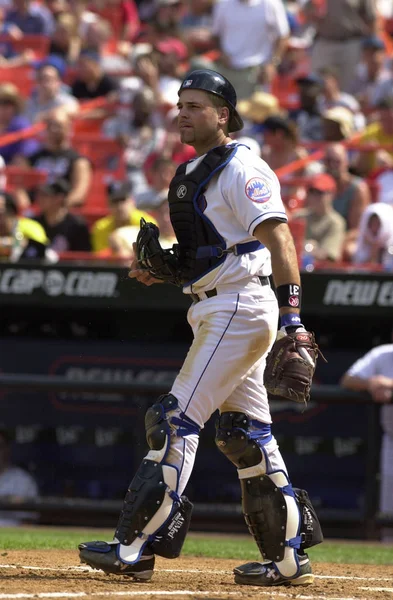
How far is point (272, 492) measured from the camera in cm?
444

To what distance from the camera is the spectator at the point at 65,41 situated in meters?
14.0

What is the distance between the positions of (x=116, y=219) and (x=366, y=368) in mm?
2510

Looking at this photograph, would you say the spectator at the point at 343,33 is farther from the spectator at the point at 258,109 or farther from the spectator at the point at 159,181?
the spectator at the point at 159,181

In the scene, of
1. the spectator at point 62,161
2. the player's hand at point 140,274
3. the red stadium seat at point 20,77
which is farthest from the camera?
the red stadium seat at point 20,77

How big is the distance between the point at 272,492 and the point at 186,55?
9.84 metres

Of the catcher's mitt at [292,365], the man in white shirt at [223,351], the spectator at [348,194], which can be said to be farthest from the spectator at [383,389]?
the catcher's mitt at [292,365]

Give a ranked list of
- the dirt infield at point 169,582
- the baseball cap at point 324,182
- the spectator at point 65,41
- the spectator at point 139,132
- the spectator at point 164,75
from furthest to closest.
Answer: the spectator at point 65,41
the spectator at point 164,75
the spectator at point 139,132
the baseball cap at point 324,182
the dirt infield at point 169,582

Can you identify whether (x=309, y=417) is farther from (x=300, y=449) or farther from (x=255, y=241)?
(x=255, y=241)

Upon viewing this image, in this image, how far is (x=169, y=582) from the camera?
14.9 feet

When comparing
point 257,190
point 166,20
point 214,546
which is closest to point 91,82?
point 166,20

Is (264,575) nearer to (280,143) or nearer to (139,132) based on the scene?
(280,143)

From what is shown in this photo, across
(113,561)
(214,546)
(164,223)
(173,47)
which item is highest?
(173,47)

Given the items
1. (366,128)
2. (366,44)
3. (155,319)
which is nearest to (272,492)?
(155,319)

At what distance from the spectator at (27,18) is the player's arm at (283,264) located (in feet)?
37.2
